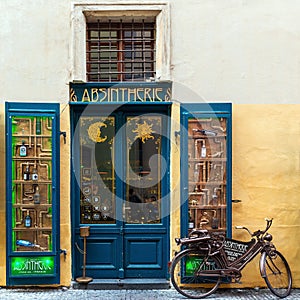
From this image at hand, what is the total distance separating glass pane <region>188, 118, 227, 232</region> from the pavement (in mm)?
964

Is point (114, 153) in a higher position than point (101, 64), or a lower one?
lower

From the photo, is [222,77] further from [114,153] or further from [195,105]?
[114,153]

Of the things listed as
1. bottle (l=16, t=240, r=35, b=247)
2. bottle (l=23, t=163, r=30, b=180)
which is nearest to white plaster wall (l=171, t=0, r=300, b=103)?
bottle (l=23, t=163, r=30, b=180)

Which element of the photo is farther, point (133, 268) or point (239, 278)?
point (133, 268)

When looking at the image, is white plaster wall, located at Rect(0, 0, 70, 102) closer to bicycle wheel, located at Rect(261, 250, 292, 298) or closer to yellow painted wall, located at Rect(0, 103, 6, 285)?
yellow painted wall, located at Rect(0, 103, 6, 285)

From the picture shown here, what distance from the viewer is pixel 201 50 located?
304 inches

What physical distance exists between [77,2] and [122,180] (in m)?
2.74

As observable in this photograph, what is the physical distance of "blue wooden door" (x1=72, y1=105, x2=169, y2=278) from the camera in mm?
7914

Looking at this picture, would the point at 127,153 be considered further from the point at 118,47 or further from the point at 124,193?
the point at 118,47

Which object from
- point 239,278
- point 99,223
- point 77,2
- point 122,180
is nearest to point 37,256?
point 99,223

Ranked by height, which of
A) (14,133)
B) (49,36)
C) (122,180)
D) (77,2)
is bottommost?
(122,180)

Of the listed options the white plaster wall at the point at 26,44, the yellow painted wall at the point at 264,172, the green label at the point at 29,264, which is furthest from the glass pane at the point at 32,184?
the yellow painted wall at the point at 264,172

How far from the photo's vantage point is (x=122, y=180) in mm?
7914

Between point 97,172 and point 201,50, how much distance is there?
242cm
